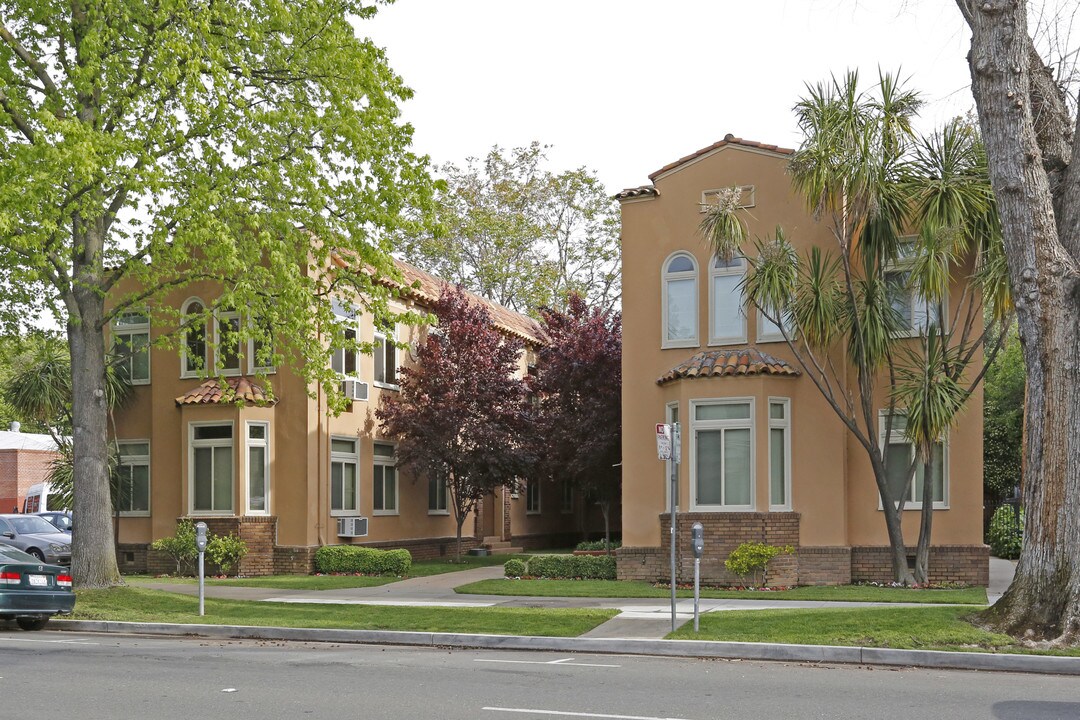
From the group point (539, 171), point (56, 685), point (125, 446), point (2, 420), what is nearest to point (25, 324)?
point (125, 446)

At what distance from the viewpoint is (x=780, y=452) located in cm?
2005

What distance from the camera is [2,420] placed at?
64.3 metres

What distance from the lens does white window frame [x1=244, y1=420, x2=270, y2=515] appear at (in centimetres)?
2442

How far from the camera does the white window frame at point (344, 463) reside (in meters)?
25.3

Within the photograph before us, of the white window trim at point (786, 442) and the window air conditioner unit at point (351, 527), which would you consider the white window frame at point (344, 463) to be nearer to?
the window air conditioner unit at point (351, 527)

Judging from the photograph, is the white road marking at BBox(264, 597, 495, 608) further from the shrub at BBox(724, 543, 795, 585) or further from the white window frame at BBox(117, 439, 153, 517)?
the white window frame at BBox(117, 439, 153, 517)

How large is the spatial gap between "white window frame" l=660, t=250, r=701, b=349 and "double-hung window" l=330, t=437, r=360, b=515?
331 inches

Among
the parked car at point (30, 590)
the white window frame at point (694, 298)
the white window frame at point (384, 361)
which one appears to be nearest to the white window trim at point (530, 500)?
the white window frame at point (384, 361)

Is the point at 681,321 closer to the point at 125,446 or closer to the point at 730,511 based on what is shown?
the point at 730,511

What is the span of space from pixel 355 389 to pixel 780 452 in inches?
414

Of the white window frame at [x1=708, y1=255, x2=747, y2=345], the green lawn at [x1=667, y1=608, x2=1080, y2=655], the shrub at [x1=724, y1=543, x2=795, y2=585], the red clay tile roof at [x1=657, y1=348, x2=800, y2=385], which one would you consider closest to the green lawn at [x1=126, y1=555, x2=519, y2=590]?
the shrub at [x1=724, y1=543, x2=795, y2=585]

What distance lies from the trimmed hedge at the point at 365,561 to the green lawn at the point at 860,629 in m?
10.1

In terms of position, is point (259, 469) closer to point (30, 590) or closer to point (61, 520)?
point (61, 520)

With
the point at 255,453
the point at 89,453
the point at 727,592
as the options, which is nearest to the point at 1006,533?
the point at 727,592
